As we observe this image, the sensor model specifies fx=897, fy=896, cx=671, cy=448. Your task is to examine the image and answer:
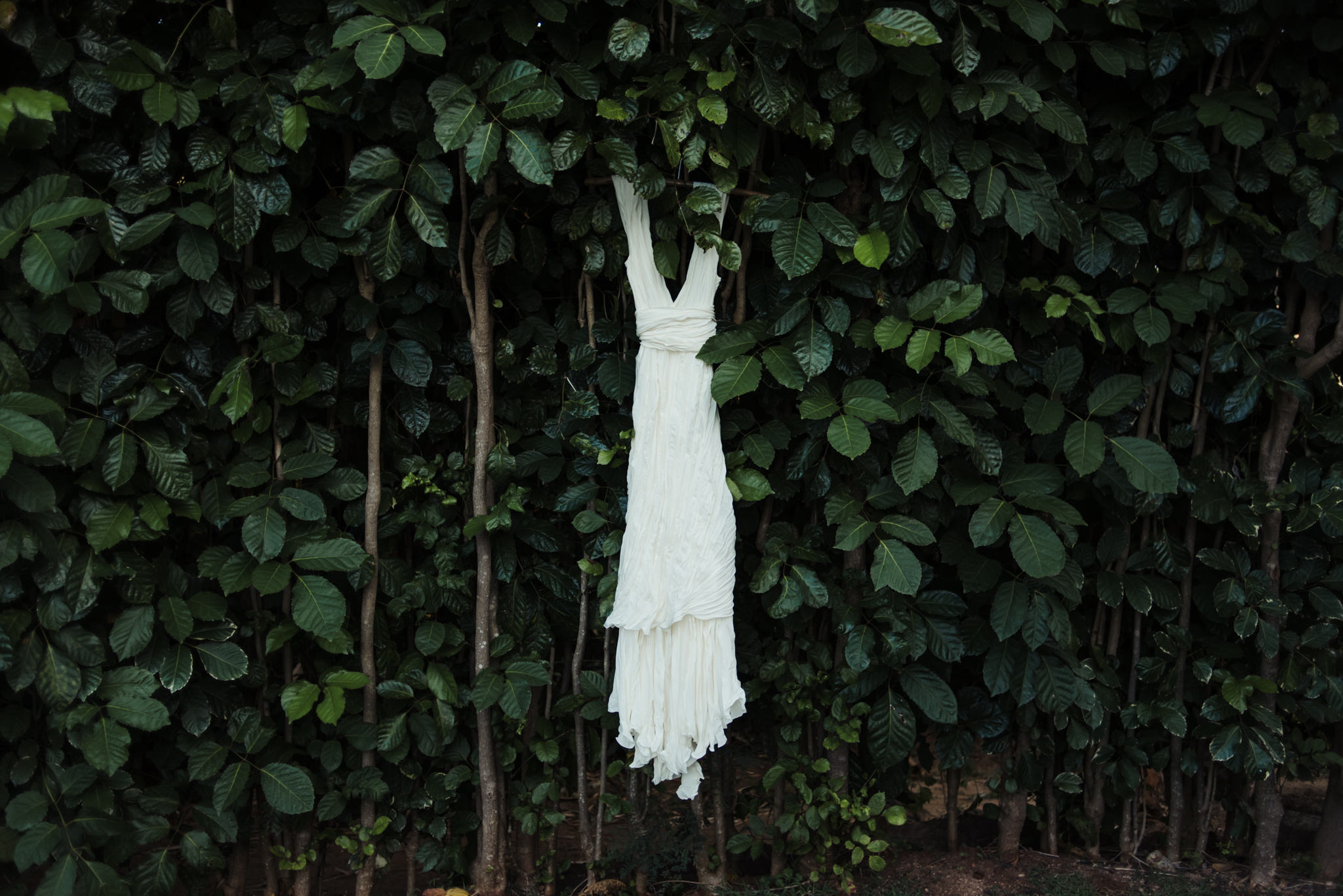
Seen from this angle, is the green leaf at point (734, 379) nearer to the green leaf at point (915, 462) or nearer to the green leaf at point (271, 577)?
the green leaf at point (915, 462)

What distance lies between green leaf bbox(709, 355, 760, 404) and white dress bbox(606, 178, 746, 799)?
0.14 ft

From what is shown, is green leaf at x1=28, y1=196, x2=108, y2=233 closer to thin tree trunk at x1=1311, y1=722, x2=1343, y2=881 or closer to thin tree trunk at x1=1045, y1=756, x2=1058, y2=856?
thin tree trunk at x1=1045, y1=756, x2=1058, y2=856

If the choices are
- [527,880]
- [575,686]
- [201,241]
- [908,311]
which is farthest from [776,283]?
[527,880]

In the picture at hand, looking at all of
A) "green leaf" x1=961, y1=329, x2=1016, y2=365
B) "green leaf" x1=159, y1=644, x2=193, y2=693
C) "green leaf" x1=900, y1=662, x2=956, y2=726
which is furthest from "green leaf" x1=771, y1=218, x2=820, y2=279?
"green leaf" x1=159, y1=644, x2=193, y2=693

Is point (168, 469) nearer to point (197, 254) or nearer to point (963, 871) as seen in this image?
point (197, 254)

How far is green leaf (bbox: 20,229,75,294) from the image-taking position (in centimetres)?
194

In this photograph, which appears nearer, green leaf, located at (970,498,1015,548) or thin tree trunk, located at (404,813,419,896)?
green leaf, located at (970,498,1015,548)

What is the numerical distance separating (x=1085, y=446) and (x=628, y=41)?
1.47 m

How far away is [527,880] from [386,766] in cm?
52

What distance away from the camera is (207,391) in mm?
2285

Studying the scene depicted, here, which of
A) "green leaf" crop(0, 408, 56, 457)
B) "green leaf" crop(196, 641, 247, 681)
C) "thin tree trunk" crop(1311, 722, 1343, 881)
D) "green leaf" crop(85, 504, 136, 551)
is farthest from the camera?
"thin tree trunk" crop(1311, 722, 1343, 881)

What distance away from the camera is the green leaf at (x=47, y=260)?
76.3 inches

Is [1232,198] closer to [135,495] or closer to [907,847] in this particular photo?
[907,847]

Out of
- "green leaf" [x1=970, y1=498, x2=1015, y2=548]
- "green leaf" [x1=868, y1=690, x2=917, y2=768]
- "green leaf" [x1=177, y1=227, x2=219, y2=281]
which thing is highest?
"green leaf" [x1=177, y1=227, x2=219, y2=281]
